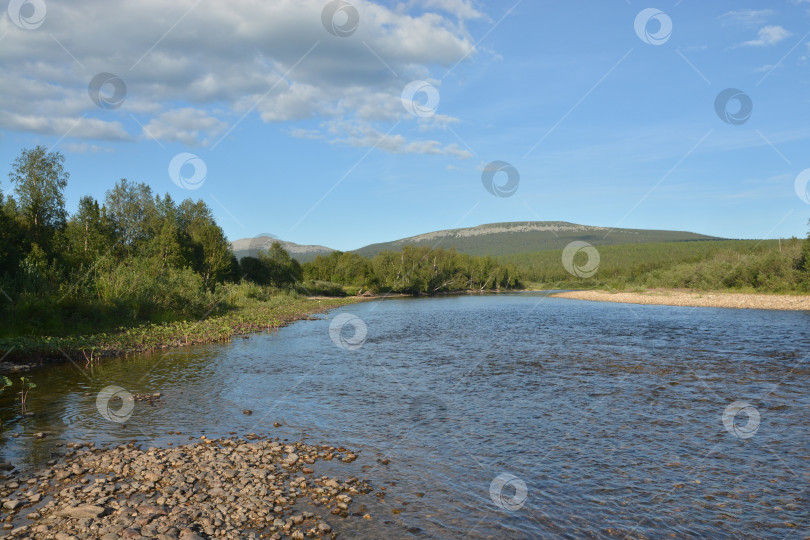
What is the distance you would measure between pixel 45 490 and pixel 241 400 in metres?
9.25

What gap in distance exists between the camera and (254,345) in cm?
3666

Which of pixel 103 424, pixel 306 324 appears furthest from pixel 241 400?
pixel 306 324

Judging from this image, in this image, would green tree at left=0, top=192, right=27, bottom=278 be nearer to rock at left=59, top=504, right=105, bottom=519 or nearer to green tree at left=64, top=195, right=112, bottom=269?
green tree at left=64, top=195, right=112, bottom=269

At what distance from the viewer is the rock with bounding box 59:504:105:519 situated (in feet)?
31.3

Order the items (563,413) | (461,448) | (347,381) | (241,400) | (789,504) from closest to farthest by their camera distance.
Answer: (789,504)
(461,448)
(563,413)
(241,400)
(347,381)

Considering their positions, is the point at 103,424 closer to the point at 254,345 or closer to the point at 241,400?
the point at 241,400

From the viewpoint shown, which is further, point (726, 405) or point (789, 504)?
point (726, 405)

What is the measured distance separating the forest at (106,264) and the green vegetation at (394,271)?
28218 mm
